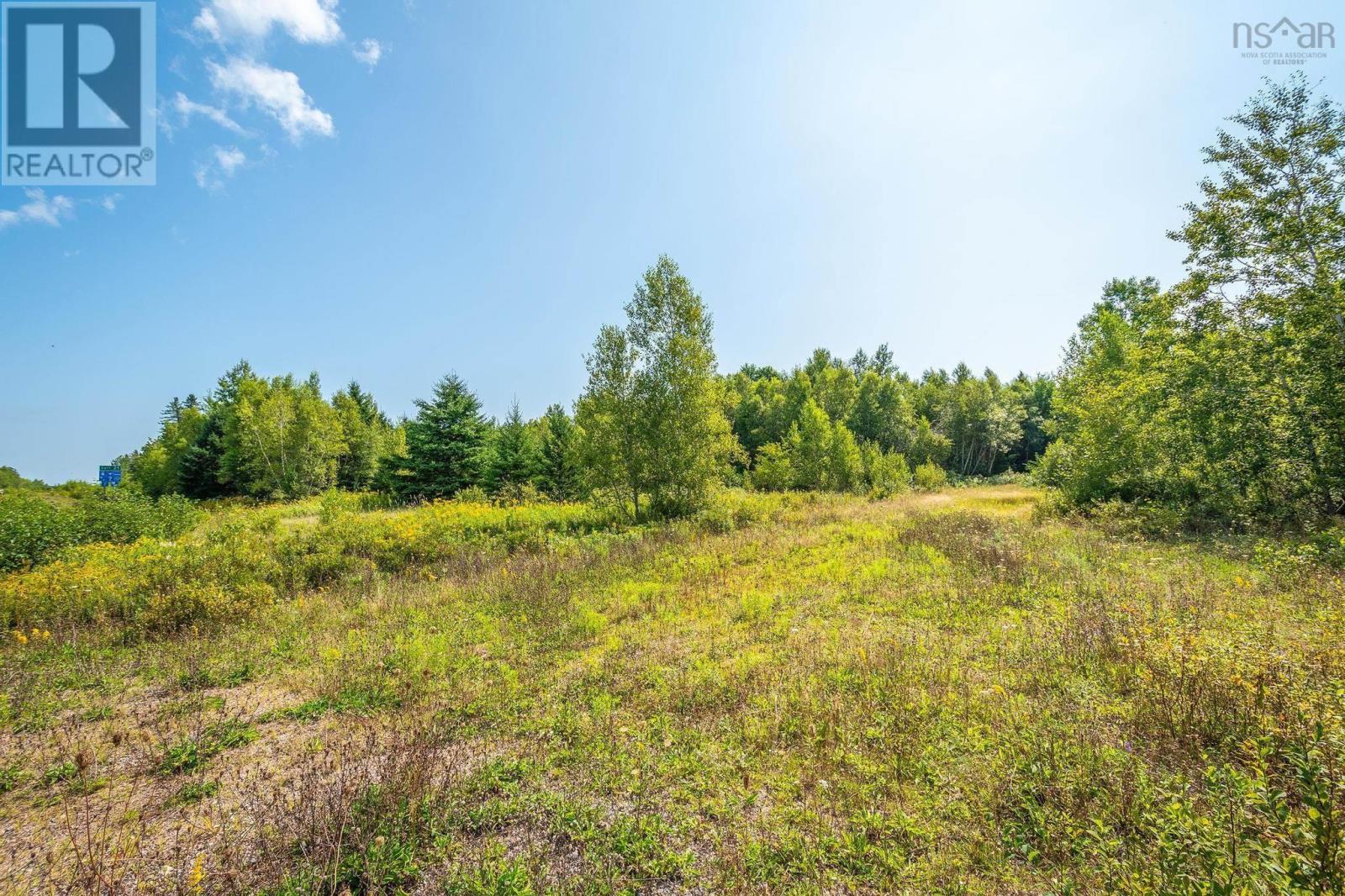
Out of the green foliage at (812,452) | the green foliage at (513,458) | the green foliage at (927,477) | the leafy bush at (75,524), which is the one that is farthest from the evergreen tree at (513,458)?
the green foliage at (927,477)

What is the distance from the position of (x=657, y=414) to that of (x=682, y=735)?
13980mm

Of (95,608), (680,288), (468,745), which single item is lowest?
(468,745)

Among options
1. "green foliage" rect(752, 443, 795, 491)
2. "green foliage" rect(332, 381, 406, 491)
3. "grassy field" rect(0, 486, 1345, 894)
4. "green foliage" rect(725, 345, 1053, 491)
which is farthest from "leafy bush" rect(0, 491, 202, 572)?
"green foliage" rect(725, 345, 1053, 491)

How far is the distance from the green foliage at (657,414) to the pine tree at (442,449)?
Answer: 1040 cm

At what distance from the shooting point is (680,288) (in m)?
18.2

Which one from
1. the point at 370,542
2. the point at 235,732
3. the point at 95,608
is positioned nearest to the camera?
the point at 235,732

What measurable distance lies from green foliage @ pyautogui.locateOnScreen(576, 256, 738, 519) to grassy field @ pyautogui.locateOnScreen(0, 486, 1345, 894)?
8647 mm

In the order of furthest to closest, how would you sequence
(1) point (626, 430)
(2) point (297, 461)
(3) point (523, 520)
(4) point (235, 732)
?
(2) point (297, 461), (1) point (626, 430), (3) point (523, 520), (4) point (235, 732)

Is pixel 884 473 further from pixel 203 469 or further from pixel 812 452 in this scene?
pixel 203 469

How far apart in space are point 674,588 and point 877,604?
12.8ft

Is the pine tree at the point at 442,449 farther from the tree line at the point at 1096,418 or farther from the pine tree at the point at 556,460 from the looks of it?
the pine tree at the point at 556,460

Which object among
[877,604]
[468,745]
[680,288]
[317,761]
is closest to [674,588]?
[877,604]

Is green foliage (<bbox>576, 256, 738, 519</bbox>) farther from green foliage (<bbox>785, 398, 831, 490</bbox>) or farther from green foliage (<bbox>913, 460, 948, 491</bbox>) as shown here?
green foliage (<bbox>913, 460, 948, 491</bbox>)

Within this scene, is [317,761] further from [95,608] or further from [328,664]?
[95,608]
